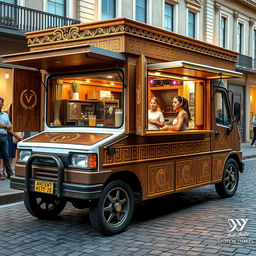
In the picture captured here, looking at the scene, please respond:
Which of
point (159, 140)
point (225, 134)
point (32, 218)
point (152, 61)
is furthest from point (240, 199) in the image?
point (32, 218)

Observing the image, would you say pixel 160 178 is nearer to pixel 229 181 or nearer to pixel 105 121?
pixel 105 121

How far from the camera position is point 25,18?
14.1 metres

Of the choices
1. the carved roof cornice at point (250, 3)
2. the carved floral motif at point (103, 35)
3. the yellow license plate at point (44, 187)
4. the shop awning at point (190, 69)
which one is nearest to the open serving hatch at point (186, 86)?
the shop awning at point (190, 69)

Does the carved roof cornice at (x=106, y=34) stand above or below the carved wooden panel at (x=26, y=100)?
above

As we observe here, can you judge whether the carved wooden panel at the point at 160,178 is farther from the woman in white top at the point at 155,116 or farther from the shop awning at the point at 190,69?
the shop awning at the point at 190,69

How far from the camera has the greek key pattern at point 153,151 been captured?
19.5 feet

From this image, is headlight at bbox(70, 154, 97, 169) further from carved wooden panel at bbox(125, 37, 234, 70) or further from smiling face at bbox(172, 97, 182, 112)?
smiling face at bbox(172, 97, 182, 112)

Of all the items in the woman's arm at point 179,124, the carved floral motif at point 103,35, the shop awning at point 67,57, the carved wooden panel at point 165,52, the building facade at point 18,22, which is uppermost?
the building facade at point 18,22

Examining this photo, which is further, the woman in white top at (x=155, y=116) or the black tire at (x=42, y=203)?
the woman in white top at (x=155, y=116)

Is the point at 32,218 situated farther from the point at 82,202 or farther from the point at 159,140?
the point at 159,140

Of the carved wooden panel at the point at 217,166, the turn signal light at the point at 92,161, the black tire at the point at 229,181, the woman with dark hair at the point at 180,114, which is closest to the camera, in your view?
the turn signal light at the point at 92,161

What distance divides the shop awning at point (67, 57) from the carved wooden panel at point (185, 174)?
7.02 feet

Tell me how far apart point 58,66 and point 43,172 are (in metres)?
1.86

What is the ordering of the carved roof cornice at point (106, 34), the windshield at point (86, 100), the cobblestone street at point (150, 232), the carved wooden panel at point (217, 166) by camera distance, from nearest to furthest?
the cobblestone street at point (150, 232), the carved roof cornice at point (106, 34), the windshield at point (86, 100), the carved wooden panel at point (217, 166)
